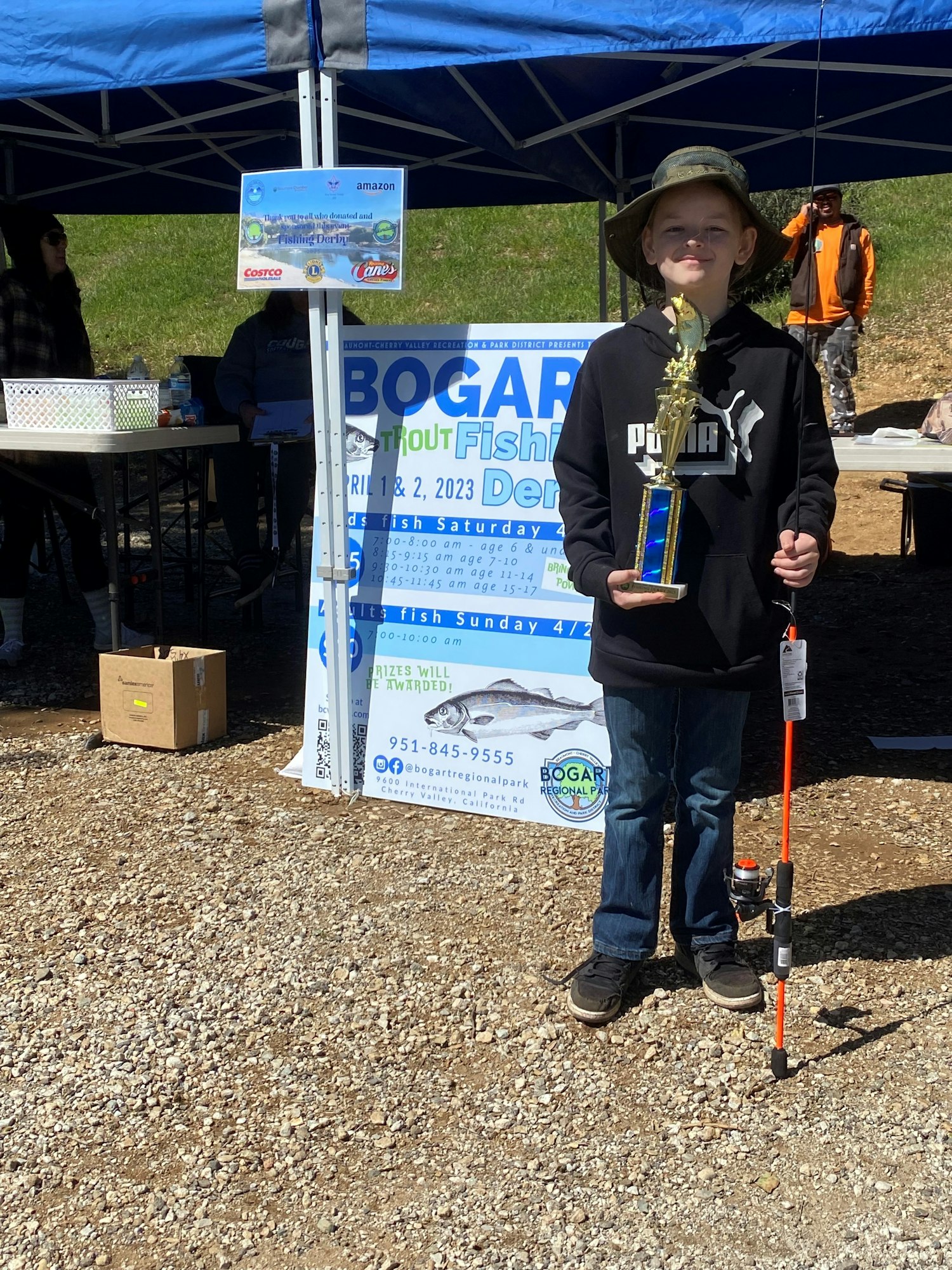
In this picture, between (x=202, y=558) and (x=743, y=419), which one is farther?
(x=202, y=558)

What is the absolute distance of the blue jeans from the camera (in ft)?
9.74

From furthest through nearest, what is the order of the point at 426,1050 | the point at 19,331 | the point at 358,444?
the point at 19,331 → the point at 358,444 → the point at 426,1050

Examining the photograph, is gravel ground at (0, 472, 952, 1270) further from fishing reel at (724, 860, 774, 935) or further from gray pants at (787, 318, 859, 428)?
gray pants at (787, 318, 859, 428)

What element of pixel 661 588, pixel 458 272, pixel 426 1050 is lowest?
pixel 426 1050

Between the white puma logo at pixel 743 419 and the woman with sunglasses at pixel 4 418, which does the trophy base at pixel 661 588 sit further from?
the woman with sunglasses at pixel 4 418

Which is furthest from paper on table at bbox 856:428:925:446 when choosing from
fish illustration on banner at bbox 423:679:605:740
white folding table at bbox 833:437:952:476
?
fish illustration on banner at bbox 423:679:605:740

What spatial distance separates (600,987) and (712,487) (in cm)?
124

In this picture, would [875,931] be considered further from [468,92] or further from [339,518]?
[468,92]

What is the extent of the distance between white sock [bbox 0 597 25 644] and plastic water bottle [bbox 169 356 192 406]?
130 centimetres

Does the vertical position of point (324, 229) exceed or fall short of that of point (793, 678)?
it exceeds it

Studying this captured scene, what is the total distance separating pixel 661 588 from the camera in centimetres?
270

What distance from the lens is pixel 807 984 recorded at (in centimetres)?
323

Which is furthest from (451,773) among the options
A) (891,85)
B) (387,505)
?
(891,85)

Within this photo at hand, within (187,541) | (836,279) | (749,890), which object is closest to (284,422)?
(187,541)
